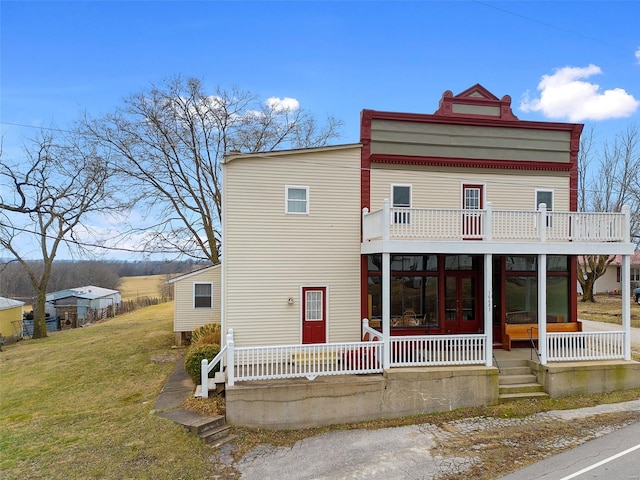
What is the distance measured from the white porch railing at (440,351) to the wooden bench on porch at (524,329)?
2187 mm

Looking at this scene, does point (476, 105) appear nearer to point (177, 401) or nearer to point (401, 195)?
point (401, 195)

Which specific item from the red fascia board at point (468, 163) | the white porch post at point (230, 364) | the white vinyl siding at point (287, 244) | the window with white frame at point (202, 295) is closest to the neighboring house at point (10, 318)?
the window with white frame at point (202, 295)

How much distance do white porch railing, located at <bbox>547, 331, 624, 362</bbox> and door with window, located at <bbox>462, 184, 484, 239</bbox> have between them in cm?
329

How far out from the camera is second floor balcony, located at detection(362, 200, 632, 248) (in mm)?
10414

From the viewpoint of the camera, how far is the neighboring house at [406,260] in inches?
377

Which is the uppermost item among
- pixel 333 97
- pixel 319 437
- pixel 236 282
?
pixel 333 97

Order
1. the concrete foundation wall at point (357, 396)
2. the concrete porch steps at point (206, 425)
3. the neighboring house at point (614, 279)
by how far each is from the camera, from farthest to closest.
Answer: the neighboring house at point (614, 279)
the concrete foundation wall at point (357, 396)
the concrete porch steps at point (206, 425)

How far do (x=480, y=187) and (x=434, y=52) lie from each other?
16.8ft

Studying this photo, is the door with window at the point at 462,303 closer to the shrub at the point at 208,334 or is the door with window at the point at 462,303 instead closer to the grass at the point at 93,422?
the shrub at the point at 208,334

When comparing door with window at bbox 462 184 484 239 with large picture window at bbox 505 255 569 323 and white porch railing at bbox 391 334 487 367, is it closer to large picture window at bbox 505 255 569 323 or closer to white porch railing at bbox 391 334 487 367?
large picture window at bbox 505 255 569 323

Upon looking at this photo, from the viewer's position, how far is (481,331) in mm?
12273

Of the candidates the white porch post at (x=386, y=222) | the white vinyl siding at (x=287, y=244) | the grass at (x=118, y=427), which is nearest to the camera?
the grass at (x=118, y=427)

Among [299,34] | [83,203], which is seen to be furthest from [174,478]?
[83,203]

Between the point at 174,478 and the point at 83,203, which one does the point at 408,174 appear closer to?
the point at 174,478
